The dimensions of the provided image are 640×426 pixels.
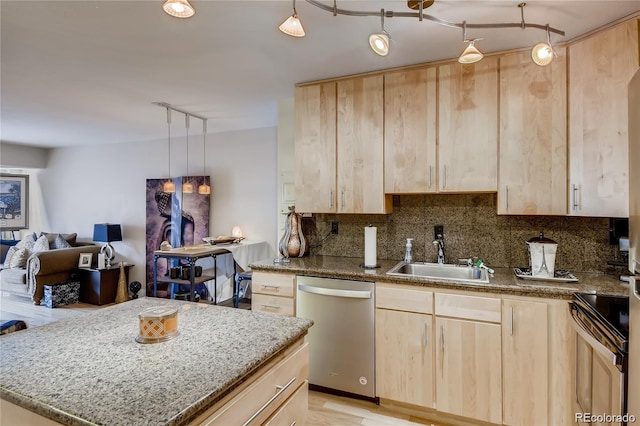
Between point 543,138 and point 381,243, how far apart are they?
143cm

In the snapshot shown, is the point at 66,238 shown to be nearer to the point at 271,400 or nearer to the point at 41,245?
the point at 41,245

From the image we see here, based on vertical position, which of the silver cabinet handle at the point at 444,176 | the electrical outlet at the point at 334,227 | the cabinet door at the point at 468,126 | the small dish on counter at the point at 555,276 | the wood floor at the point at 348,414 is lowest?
the wood floor at the point at 348,414

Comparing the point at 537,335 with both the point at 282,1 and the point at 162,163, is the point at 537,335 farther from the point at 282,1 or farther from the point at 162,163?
the point at 162,163

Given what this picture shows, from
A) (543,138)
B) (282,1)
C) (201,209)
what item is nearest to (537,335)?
(543,138)

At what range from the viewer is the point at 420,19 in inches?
64.9

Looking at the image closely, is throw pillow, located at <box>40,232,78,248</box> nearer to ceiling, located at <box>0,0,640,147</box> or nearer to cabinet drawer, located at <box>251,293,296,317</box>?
ceiling, located at <box>0,0,640,147</box>

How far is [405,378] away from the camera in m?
2.29

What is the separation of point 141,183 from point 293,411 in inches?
203

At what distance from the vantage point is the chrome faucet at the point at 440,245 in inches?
107

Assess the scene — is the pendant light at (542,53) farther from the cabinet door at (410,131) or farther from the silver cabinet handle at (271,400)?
the silver cabinet handle at (271,400)

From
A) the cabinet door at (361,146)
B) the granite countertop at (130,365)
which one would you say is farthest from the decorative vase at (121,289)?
the granite countertop at (130,365)

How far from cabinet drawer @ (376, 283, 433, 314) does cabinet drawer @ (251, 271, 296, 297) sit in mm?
694

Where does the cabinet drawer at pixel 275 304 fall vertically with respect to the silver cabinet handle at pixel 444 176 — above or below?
below

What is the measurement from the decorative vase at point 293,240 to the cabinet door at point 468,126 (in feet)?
4.24
